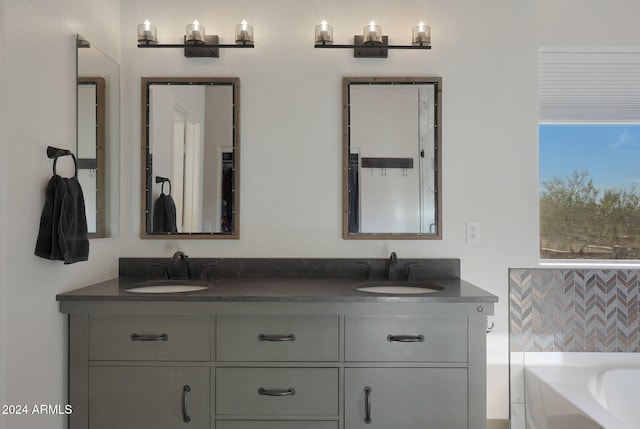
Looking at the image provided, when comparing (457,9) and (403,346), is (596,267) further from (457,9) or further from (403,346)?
(457,9)

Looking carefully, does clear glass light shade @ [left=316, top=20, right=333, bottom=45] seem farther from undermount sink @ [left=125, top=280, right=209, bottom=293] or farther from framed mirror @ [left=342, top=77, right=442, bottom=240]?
undermount sink @ [left=125, top=280, right=209, bottom=293]

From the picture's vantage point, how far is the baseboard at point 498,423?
7.53 ft

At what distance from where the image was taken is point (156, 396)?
1771mm

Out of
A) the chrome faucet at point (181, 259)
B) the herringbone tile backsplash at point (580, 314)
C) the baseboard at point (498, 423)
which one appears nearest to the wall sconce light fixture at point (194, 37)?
the chrome faucet at point (181, 259)

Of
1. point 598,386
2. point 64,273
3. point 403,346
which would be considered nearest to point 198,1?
point 64,273

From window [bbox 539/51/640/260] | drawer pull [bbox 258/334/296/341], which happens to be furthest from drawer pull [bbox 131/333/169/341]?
window [bbox 539/51/640/260]

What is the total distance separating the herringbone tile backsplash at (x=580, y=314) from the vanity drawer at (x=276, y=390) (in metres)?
1.13

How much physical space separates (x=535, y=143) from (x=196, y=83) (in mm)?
1823

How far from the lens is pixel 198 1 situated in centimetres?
236

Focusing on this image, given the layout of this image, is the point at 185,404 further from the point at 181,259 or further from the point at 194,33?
the point at 194,33

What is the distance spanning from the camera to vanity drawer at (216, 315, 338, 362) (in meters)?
1.77

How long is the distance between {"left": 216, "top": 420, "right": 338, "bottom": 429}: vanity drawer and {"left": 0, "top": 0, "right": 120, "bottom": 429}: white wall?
2.22 ft

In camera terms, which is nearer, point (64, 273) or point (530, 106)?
point (64, 273)

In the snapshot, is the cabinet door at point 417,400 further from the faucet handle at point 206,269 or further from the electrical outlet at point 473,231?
the faucet handle at point 206,269
